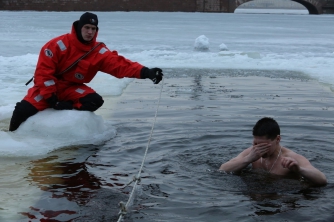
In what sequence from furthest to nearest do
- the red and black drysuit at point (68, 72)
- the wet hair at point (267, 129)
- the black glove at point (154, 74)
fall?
the red and black drysuit at point (68, 72), the black glove at point (154, 74), the wet hair at point (267, 129)

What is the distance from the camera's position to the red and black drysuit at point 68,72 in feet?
18.6

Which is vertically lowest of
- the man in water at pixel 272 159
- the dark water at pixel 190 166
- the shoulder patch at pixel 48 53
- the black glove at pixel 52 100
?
the dark water at pixel 190 166

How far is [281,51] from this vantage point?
16.6 metres

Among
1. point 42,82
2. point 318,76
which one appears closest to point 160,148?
point 42,82

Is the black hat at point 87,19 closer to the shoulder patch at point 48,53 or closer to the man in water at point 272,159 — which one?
the shoulder patch at point 48,53

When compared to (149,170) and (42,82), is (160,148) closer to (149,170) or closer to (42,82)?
(149,170)

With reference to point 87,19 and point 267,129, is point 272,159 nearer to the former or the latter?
point 267,129

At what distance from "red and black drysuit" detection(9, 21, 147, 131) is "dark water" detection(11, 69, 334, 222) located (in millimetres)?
650

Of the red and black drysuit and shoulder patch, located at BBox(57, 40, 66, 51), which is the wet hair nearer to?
the red and black drysuit

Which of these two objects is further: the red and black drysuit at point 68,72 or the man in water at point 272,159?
the red and black drysuit at point 68,72

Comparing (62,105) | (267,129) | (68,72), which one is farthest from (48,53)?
(267,129)

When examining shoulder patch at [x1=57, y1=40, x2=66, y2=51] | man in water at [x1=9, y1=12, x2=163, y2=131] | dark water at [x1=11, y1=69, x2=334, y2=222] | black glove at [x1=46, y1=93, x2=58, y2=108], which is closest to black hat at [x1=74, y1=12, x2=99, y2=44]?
man in water at [x1=9, y1=12, x2=163, y2=131]

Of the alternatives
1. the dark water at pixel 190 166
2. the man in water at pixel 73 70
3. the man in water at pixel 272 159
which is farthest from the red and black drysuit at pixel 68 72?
the man in water at pixel 272 159

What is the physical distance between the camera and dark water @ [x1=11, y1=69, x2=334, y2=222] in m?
3.83
